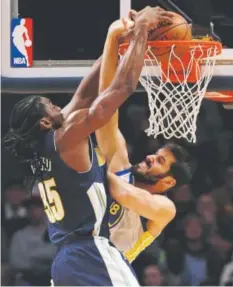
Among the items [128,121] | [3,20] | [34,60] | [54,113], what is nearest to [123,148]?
[128,121]

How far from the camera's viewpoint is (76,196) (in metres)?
3.92

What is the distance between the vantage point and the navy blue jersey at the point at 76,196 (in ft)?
12.8

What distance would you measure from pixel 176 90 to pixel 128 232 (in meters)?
0.74

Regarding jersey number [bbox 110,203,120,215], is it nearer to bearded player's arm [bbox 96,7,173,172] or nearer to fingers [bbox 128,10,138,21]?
bearded player's arm [bbox 96,7,173,172]

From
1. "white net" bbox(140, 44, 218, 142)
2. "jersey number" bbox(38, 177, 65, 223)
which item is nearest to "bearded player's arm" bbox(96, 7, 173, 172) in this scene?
"white net" bbox(140, 44, 218, 142)

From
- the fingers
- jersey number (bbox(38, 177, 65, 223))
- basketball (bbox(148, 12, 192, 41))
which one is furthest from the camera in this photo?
jersey number (bbox(38, 177, 65, 223))

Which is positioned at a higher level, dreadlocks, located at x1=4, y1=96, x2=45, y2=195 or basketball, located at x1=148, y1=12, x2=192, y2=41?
basketball, located at x1=148, y1=12, x2=192, y2=41

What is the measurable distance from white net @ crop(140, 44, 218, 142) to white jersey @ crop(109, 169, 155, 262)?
1.00 feet

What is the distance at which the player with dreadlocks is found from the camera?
387cm

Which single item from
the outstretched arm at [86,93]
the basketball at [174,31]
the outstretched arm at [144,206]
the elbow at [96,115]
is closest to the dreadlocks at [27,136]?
the outstretched arm at [86,93]

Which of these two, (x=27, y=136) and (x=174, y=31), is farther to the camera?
(x=27, y=136)

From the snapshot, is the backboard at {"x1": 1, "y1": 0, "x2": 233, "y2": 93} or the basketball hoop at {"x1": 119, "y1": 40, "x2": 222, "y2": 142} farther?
the backboard at {"x1": 1, "y1": 0, "x2": 233, "y2": 93}

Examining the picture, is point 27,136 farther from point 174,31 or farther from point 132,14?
point 174,31

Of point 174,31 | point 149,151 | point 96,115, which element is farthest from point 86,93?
point 174,31
